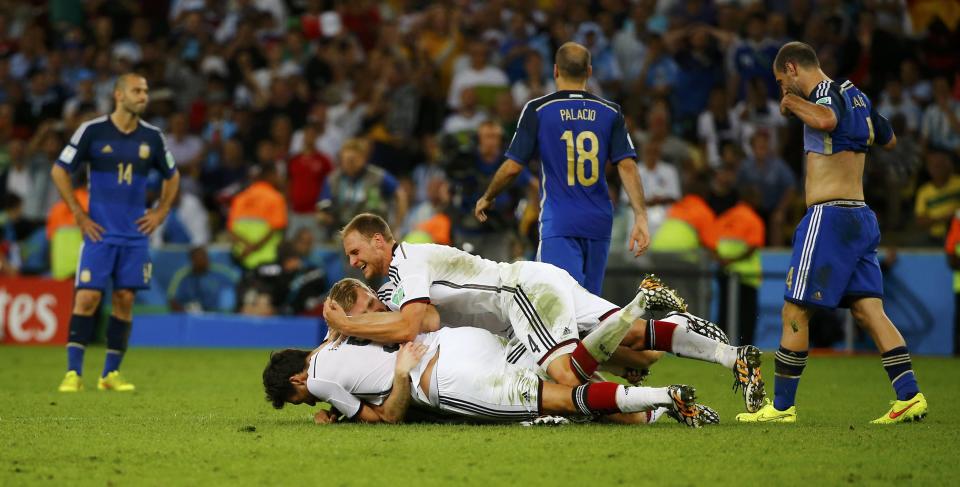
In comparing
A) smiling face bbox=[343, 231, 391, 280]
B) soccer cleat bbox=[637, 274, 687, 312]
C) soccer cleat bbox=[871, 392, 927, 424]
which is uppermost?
smiling face bbox=[343, 231, 391, 280]

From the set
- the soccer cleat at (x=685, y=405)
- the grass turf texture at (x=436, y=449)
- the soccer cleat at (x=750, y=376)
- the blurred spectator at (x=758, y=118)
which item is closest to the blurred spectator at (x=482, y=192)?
the blurred spectator at (x=758, y=118)

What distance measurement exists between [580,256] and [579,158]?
2.21 feet

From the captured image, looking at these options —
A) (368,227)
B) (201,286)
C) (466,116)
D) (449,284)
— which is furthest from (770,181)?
(368,227)

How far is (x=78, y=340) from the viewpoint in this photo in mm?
11180

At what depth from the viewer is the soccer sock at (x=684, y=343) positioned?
7.75 meters

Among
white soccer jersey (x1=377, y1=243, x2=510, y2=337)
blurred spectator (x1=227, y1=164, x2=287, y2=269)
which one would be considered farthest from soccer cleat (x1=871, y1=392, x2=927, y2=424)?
blurred spectator (x1=227, y1=164, x2=287, y2=269)

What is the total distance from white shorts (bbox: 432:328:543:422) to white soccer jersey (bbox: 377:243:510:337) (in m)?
0.37

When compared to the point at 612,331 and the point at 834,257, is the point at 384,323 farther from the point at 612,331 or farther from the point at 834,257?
the point at 834,257

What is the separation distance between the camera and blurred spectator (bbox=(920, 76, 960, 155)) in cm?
1681

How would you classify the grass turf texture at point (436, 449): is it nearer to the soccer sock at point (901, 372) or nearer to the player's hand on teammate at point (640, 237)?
the soccer sock at point (901, 372)

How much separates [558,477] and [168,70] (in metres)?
16.6

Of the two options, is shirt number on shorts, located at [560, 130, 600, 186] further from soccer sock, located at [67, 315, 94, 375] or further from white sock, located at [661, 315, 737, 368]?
soccer sock, located at [67, 315, 94, 375]

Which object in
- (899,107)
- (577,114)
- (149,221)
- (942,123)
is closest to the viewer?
(577,114)

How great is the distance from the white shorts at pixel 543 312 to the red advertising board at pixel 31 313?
10.9m
